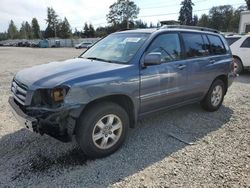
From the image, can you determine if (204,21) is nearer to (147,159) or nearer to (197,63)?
(197,63)

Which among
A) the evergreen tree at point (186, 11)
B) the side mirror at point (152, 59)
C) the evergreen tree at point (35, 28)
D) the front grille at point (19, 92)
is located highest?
the evergreen tree at point (186, 11)

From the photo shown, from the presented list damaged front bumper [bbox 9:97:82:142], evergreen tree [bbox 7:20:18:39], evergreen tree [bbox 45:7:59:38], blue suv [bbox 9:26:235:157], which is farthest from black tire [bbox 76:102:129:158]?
evergreen tree [bbox 7:20:18:39]

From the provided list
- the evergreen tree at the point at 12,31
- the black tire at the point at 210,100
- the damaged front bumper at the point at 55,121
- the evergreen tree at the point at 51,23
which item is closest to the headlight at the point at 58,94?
the damaged front bumper at the point at 55,121

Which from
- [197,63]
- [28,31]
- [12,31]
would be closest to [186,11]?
[28,31]

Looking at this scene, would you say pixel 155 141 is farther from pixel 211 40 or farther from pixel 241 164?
pixel 211 40

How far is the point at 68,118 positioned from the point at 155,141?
5.42ft

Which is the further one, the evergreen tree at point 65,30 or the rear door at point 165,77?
the evergreen tree at point 65,30

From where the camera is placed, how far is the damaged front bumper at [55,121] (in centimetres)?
318

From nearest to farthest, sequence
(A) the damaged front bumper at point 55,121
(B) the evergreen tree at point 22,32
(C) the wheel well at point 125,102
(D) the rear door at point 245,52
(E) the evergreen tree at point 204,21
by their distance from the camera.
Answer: (A) the damaged front bumper at point 55,121 < (C) the wheel well at point 125,102 < (D) the rear door at point 245,52 < (E) the evergreen tree at point 204,21 < (B) the evergreen tree at point 22,32

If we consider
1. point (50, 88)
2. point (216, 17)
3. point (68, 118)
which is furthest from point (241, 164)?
point (216, 17)

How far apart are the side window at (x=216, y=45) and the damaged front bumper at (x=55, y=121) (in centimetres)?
350

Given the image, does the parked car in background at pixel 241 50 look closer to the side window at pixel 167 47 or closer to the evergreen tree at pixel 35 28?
the side window at pixel 167 47

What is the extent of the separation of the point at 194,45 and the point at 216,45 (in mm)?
934

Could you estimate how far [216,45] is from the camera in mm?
5680
